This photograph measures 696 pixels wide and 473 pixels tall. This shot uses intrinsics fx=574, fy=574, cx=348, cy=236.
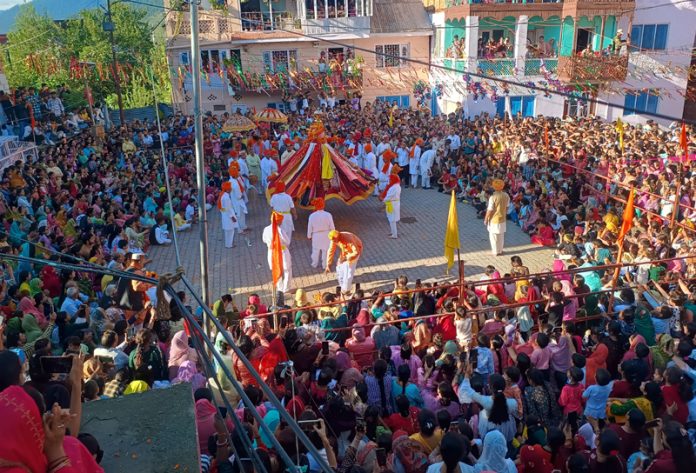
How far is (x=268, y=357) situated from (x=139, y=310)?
2.81 m

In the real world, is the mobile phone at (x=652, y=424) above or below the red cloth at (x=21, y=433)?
below

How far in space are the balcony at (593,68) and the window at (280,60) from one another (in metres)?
12.6

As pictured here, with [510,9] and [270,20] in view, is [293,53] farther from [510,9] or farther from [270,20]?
[510,9]

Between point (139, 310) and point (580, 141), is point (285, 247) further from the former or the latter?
point (580, 141)

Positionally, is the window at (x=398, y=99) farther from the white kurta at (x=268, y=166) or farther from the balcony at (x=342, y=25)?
the white kurta at (x=268, y=166)

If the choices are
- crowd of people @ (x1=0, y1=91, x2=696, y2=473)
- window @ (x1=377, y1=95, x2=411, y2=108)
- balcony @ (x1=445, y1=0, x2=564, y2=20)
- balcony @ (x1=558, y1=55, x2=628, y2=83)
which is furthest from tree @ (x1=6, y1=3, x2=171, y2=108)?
crowd of people @ (x1=0, y1=91, x2=696, y2=473)

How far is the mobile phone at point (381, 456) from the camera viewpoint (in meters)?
4.29

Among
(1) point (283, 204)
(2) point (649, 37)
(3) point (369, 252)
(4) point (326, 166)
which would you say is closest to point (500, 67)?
(2) point (649, 37)

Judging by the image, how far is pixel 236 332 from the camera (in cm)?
666

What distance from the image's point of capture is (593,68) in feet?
79.4

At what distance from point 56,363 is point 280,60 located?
87.9 feet

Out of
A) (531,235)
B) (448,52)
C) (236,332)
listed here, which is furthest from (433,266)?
(448,52)

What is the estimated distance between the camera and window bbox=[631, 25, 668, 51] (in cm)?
2527

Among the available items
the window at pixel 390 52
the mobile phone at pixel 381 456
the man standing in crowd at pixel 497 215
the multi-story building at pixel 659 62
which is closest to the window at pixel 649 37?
the multi-story building at pixel 659 62
